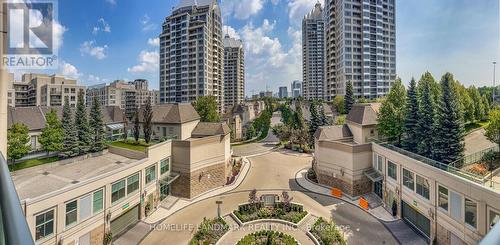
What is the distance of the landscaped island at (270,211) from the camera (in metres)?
11.9

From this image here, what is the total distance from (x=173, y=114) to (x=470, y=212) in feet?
53.3

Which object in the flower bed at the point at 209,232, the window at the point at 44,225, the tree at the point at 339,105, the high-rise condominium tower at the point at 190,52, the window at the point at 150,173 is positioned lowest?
the flower bed at the point at 209,232

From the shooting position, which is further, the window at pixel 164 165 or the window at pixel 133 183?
the window at pixel 164 165

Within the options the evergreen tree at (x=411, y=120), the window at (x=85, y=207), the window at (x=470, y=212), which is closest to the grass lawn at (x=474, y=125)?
the evergreen tree at (x=411, y=120)

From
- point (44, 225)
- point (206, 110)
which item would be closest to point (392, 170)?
point (44, 225)

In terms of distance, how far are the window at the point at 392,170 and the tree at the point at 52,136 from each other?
1849cm

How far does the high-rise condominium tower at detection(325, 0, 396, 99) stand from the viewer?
1535 inches

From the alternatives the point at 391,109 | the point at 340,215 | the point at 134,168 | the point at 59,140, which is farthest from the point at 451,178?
the point at 59,140

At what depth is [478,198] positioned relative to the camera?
7.69 meters

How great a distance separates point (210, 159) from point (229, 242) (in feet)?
21.3

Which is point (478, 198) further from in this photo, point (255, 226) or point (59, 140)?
point (59, 140)

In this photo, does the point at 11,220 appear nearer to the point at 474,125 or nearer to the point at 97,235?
the point at 97,235

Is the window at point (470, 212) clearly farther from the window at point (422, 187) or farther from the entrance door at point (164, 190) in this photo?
the entrance door at point (164, 190)

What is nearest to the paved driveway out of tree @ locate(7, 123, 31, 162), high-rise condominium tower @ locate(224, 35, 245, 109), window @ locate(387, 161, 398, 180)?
window @ locate(387, 161, 398, 180)
